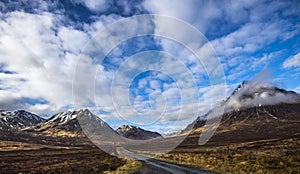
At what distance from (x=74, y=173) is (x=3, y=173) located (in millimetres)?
13469

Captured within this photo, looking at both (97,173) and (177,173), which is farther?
(97,173)

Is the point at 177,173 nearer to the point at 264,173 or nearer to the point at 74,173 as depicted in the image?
the point at 264,173

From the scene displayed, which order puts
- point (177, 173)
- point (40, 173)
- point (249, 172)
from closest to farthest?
point (249, 172) < point (177, 173) < point (40, 173)

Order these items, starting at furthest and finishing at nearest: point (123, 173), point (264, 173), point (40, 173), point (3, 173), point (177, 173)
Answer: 1. point (3, 173)
2. point (40, 173)
3. point (123, 173)
4. point (177, 173)
5. point (264, 173)

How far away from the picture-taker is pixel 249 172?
A: 23.5m

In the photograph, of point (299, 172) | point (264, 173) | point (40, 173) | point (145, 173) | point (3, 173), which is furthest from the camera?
point (3, 173)

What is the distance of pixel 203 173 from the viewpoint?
24203mm

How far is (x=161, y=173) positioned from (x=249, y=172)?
838cm

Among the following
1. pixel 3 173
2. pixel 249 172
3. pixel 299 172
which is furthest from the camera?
pixel 3 173

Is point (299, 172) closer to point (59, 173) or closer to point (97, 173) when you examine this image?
point (97, 173)

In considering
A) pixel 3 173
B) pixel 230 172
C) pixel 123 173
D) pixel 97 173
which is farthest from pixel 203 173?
pixel 3 173

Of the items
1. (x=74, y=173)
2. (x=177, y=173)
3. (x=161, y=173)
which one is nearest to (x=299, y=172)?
(x=177, y=173)

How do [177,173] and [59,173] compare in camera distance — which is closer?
[177,173]

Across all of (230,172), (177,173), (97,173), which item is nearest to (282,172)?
(230,172)
